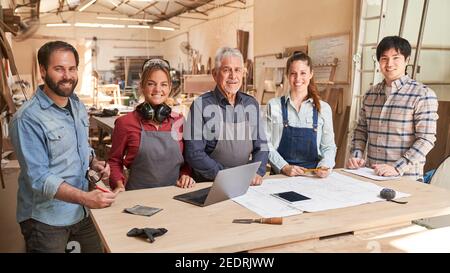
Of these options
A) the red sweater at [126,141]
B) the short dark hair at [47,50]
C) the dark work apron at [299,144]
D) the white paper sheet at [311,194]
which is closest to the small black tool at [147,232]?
the white paper sheet at [311,194]

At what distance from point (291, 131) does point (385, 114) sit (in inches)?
27.8

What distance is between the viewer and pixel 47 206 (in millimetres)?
1909

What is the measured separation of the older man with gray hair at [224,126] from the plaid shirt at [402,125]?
2.97ft

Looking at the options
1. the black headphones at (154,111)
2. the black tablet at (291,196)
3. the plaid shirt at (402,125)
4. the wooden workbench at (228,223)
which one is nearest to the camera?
the wooden workbench at (228,223)

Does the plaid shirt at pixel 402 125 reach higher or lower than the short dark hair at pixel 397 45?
lower

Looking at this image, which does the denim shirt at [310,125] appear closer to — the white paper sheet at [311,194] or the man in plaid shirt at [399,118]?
the man in plaid shirt at [399,118]

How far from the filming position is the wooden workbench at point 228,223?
4.50 feet

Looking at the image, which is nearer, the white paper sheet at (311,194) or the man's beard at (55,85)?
the white paper sheet at (311,194)

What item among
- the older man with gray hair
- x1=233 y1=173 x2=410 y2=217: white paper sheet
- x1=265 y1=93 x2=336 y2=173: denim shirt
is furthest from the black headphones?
x1=265 y1=93 x2=336 y2=173: denim shirt

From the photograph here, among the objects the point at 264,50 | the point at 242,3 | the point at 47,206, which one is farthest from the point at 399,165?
the point at 242,3

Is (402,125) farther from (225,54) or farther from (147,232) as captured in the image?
(147,232)

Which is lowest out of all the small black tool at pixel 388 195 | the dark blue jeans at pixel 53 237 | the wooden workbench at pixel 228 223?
the dark blue jeans at pixel 53 237

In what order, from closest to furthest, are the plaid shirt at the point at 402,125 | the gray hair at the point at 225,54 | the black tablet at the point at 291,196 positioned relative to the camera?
1. the black tablet at the point at 291,196
2. the gray hair at the point at 225,54
3. the plaid shirt at the point at 402,125
